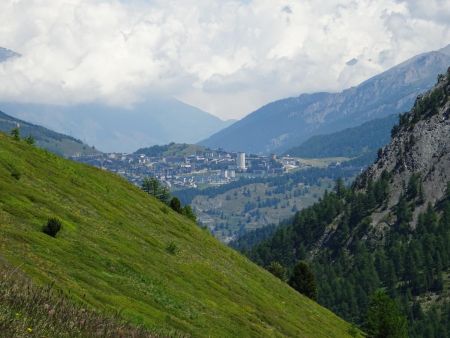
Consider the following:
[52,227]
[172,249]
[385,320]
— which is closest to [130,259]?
[52,227]

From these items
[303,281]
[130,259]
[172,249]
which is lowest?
[303,281]

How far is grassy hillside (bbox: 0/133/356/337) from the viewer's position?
39750mm

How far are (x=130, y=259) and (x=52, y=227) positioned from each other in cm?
878

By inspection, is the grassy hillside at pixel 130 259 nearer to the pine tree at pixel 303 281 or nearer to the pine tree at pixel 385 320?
the pine tree at pixel 385 320

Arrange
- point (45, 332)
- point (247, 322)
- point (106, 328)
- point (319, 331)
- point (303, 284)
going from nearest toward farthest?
point (45, 332), point (106, 328), point (247, 322), point (319, 331), point (303, 284)

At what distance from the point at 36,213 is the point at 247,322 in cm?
2142

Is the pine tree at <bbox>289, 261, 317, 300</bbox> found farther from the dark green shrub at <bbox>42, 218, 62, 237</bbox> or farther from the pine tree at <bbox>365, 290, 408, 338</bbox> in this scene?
the dark green shrub at <bbox>42, 218, 62, 237</bbox>

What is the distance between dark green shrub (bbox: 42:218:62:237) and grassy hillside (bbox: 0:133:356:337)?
0.67m

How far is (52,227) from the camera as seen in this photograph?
154 feet

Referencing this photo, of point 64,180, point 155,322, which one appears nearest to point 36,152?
point 64,180

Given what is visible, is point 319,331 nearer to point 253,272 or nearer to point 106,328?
point 253,272

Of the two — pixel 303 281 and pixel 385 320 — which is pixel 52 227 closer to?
pixel 385 320

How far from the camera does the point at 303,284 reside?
393 ft

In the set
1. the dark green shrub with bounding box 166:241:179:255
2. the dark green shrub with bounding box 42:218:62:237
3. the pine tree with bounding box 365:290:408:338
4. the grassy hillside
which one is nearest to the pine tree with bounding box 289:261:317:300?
the pine tree with bounding box 365:290:408:338
